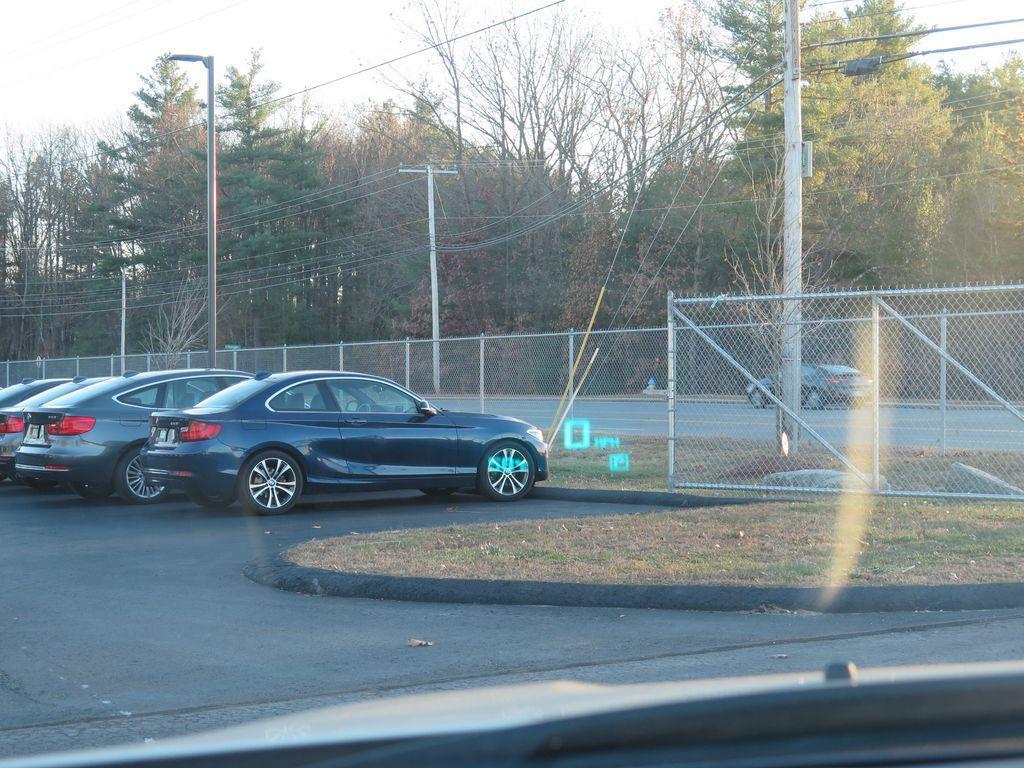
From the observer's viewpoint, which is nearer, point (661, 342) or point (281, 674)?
point (281, 674)

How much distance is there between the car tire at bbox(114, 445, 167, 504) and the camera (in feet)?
45.3

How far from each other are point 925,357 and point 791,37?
743 cm

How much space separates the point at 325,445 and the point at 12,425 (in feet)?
16.7

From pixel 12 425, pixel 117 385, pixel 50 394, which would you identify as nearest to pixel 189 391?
pixel 117 385

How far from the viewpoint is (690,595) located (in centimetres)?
768

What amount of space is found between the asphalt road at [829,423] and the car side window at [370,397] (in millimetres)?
4736

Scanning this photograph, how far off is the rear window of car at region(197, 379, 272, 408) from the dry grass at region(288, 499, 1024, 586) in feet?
10.2

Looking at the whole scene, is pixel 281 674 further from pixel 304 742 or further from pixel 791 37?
pixel 791 37

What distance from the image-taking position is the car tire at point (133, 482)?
13820 mm

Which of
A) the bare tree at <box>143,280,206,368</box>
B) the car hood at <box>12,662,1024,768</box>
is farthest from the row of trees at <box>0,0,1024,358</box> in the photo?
the car hood at <box>12,662,1024,768</box>

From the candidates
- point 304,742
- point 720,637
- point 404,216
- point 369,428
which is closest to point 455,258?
point 404,216

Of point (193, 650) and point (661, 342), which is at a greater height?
point (661, 342)

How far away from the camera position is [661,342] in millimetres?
33656

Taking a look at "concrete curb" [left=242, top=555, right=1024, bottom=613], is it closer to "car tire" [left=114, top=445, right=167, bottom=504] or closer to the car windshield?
the car windshield
